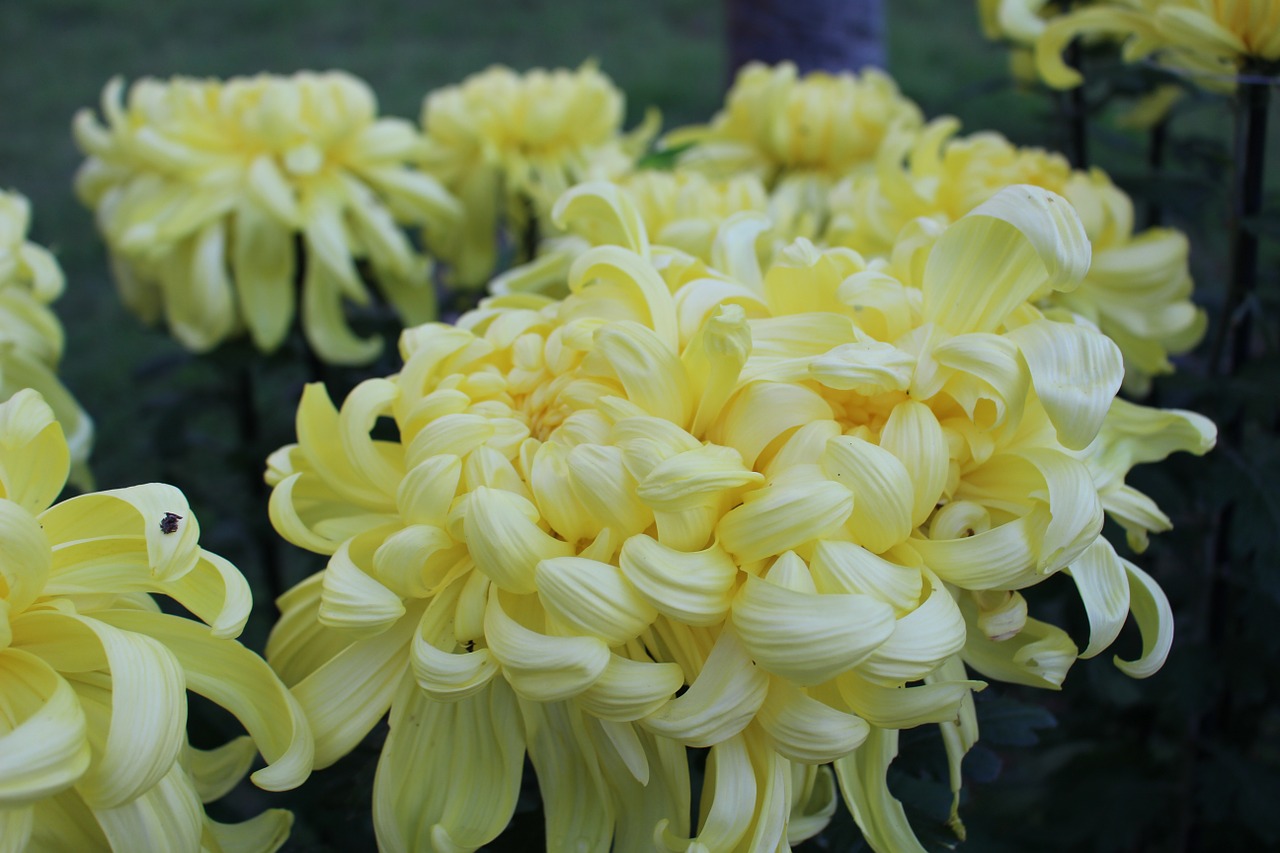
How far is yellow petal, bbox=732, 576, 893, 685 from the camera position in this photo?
2.51ft

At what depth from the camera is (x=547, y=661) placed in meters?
0.81

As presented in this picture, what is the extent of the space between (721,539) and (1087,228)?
79cm

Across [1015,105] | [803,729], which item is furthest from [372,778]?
[1015,105]

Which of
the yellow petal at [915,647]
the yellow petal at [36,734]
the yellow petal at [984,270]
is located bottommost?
the yellow petal at [915,647]

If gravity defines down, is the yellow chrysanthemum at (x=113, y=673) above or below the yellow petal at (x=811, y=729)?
above

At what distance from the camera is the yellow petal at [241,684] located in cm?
87

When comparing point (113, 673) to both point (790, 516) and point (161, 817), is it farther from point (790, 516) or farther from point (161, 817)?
point (790, 516)

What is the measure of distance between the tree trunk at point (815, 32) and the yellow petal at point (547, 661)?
6.43 feet

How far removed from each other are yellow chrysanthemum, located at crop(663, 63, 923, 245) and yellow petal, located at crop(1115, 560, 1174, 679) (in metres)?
0.92

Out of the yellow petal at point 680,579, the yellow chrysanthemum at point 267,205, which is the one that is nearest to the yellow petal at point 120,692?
the yellow petal at point 680,579

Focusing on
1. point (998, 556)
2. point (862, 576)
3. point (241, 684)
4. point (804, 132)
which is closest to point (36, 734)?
point (241, 684)

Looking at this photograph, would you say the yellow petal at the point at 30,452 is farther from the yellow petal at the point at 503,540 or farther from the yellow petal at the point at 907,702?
the yellow petal at the point at 907,702

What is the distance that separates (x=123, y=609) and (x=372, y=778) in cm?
28

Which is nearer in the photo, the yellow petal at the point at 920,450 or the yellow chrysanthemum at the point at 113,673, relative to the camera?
the yellow chrysanthemum at the point at 113,673
